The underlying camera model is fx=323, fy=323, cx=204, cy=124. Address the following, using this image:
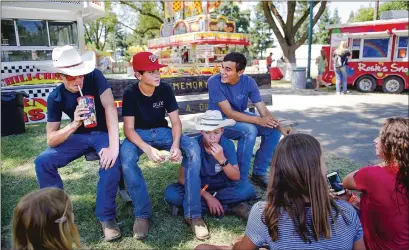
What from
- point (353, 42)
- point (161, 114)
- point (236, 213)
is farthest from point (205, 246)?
point (353, 42)

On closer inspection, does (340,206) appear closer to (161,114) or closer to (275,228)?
(275,228)

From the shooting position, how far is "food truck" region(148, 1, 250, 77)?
1744 cm

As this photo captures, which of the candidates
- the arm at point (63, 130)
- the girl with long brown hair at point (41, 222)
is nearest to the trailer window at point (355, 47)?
the arm at point (63, 130)

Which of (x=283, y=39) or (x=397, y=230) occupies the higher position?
(x=283, y=39)

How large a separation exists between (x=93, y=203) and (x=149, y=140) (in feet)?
3.03

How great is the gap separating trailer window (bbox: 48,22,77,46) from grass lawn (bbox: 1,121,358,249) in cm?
478

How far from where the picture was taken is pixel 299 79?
1276 cm

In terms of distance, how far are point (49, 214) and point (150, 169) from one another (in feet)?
9.07

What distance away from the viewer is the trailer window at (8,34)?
8.22 metres

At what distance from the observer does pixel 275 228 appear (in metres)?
1.47

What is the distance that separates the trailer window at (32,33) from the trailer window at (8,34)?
A: 14 centimetres

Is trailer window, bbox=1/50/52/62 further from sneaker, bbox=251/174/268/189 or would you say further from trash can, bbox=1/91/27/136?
sneaker, bbox=251/174/268/189

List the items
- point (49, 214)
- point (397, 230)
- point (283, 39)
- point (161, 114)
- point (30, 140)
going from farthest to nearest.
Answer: point (283, 39)
point (30, 140)
point (161, 114)
point (397, 230)
point (49, 214)

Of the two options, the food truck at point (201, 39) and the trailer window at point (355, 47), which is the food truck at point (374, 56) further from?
the food truck at point (201, 39)
